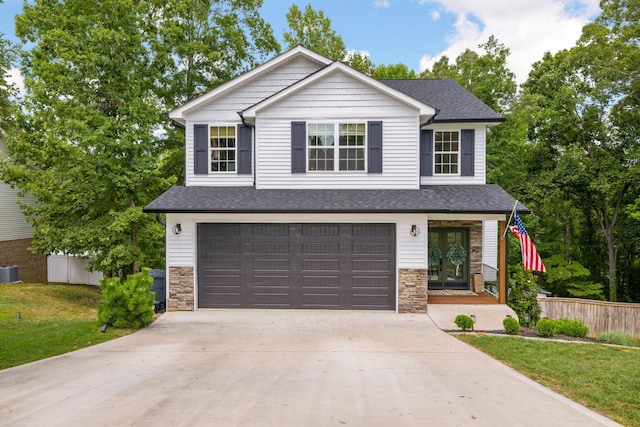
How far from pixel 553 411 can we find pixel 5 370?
917cm

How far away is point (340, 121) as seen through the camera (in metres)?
11.7

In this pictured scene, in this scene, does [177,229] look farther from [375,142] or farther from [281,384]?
[281,384]

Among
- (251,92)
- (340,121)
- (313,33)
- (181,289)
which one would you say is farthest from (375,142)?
(313,33)

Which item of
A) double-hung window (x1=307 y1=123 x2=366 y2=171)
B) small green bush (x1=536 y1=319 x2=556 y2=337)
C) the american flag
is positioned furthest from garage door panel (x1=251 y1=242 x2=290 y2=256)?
small green bush (x1=536 y1=319 x2=556 y2=337)

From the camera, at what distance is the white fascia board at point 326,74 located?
11234 mm

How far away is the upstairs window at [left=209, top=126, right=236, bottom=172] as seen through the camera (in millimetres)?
12594

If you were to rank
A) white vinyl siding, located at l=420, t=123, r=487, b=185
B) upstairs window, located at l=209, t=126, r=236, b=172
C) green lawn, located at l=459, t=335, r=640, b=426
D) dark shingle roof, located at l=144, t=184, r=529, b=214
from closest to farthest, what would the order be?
green lawn, located at l=459, t=335, r=640, b=426 < dark shingle roof, located at l=144, t=184, r=529, b=214 < upstairs window, located at l=209, t=126, r=236, b=172 < white vinyl siding, located at l=420, t=123, r=487, b=185

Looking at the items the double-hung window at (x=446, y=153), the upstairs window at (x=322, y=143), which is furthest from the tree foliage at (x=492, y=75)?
the upstairs window at (x=322, y=143)

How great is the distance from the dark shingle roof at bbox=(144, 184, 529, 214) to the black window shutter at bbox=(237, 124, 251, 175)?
74cm

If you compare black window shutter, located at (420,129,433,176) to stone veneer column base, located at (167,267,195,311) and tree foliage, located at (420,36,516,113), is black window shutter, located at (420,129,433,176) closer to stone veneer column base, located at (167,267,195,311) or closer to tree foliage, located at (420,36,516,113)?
stone veneer column base, located at (167,267,195,311)

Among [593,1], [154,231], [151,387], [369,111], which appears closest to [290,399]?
[151,387]

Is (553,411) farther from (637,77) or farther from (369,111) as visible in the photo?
(637,77)

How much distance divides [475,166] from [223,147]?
870 cm

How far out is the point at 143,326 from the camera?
32.3 ft
